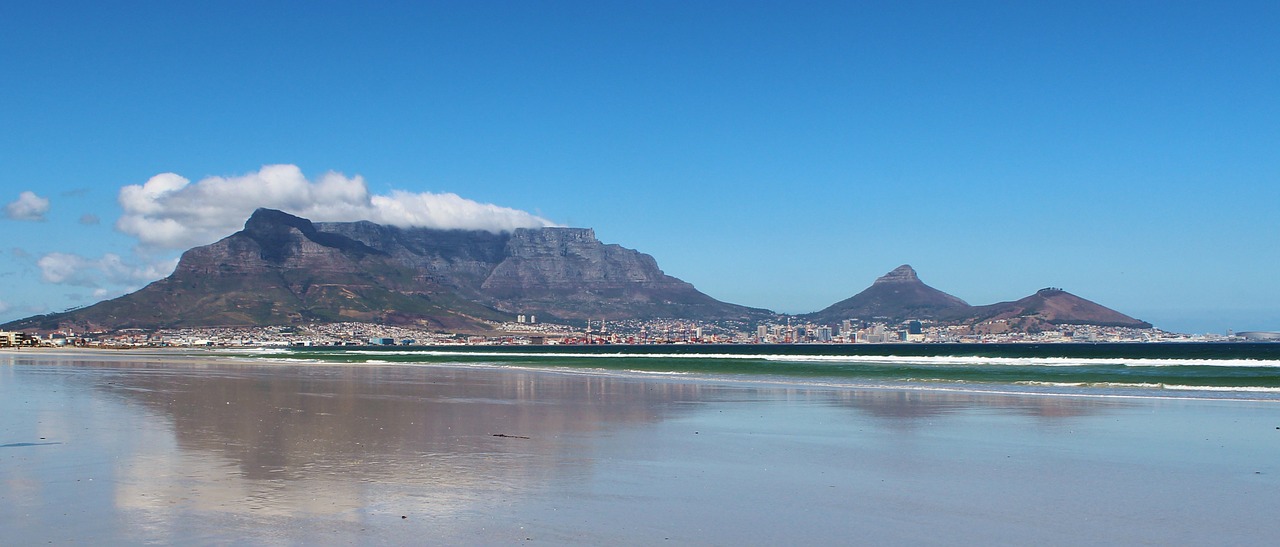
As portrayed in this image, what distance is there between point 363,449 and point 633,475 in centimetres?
506

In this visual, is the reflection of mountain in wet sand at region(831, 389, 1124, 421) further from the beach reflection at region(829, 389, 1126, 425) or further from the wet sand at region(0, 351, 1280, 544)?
the wet sand at region(0, 351, 1280, 544)

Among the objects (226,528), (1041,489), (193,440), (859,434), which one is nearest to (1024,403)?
(859,434)

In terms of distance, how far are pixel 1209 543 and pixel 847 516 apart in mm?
3400

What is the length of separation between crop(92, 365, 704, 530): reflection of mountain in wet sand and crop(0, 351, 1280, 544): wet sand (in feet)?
0.22

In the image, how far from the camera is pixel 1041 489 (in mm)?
11977

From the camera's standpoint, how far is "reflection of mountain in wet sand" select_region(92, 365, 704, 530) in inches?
430

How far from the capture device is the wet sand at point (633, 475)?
Result: 938cm

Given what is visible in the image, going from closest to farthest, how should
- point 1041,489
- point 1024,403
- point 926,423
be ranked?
1. point 1041,489
2. point 926,423
3. point 1024,403

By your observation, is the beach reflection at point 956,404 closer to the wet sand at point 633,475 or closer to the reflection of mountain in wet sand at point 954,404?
the reflection of mountain in wet sand at point 954,404

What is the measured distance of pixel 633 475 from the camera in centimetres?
1310

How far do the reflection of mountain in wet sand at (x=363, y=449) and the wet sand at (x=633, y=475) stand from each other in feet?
0.22

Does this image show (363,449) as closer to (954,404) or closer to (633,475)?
(633,475)

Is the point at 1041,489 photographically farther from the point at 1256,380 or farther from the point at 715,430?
the point at 1256,380

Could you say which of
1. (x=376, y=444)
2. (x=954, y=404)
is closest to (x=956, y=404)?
(x=954, y=404)
